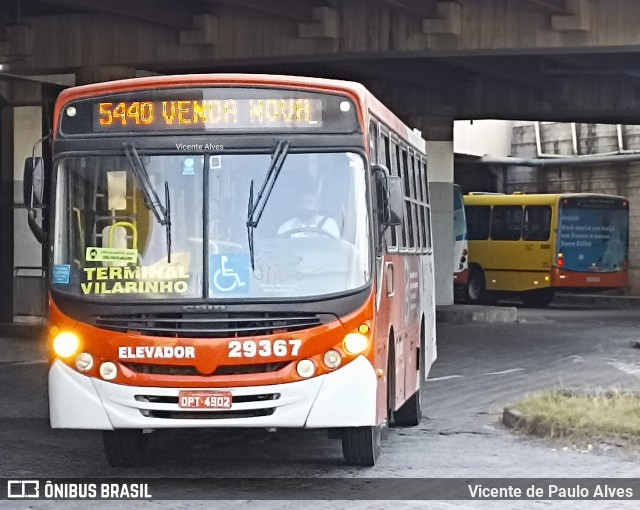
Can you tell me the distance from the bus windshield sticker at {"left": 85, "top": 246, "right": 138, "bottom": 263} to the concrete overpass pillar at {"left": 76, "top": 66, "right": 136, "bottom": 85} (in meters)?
14.7

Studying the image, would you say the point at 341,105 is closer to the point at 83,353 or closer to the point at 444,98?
the point at 83,353

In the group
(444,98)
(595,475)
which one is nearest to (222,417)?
(595,475)

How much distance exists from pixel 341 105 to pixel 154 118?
1.25 m

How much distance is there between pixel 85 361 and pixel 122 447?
1.00 meters

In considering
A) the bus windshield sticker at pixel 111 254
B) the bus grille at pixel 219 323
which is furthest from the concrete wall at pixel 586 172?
the bus windshield sticker at pixel 111 254

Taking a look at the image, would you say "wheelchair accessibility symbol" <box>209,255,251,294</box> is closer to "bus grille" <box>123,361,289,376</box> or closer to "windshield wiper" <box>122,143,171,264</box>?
"windshield wiper" <box>122,143,171,264</box>

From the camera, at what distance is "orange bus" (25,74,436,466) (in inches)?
381

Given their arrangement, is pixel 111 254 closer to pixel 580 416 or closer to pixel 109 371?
pixel 109 371

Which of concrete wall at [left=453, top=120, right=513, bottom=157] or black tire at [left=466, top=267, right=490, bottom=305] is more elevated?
concrete wall at [left=453, top=120, right=513, bottom=157]

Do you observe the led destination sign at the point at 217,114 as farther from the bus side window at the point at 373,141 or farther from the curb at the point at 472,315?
the curb at the point at 472,315

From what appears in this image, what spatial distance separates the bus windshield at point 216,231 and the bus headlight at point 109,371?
0.44 m

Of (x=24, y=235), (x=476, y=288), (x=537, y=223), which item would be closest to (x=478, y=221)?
(x=476, y=288)

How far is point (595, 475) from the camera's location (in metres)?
10.4

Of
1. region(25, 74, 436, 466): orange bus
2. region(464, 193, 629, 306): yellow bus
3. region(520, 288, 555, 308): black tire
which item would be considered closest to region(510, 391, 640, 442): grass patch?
region(25, 74, 436, 466): orange bus
